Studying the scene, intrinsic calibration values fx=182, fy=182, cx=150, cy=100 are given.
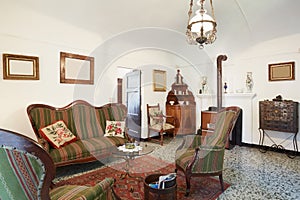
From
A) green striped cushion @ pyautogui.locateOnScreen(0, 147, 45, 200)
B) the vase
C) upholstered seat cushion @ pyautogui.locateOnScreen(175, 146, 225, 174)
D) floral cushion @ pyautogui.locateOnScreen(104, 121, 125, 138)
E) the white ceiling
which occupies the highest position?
the white ceiling

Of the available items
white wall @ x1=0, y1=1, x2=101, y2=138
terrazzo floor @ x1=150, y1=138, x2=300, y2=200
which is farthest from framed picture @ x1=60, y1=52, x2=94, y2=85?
terrazzo floor @ x1=150, y1=138, x2=300, y2=200

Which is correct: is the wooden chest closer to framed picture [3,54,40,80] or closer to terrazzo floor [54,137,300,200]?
terrazzo floor [54,137,300,200]

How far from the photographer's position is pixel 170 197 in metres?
1.72

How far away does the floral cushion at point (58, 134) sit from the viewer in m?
2.83

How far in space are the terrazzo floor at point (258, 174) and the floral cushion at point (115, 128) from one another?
938 millimetres

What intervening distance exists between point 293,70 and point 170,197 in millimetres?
3977

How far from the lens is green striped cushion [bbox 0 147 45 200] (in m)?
0.95

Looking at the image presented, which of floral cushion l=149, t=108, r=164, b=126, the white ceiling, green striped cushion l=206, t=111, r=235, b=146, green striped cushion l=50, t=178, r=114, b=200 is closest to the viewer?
green striped cushion l=50, t=178, r=114, b=200

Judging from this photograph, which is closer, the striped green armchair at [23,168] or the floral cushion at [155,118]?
the striped green armchair at [23,168]

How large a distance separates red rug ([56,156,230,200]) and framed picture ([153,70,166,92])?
2.48m

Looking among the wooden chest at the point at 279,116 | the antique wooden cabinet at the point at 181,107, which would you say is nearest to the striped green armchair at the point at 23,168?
the wooden chest at the point at 279,116

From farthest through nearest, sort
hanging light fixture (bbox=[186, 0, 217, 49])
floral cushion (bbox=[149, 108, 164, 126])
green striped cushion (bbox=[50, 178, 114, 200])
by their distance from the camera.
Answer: floral cushion (bbox=[149, 108, 164, 126]), hanging light fixture (bbox=[186, 0, 217, 49]), green striped cushion (bbox=[50, 178, 114, 200])

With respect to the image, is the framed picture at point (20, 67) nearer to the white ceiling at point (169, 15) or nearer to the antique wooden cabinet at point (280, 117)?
the white ceiling at point (169, 15)

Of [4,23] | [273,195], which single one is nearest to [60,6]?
[4,23]
